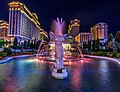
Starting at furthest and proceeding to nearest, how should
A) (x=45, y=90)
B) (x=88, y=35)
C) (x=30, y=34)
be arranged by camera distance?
1. (x=88, y=35)
2. (x=30, y=34)
3. (x=45, y=90)

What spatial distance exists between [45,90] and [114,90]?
354 cm

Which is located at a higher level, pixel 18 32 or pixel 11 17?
pixel 11 17

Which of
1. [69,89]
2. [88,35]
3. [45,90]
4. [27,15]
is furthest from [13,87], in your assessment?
[88,35]

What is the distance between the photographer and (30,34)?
177250 millimetres

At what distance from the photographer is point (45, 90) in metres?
8.18

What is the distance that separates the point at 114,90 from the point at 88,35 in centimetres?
19058

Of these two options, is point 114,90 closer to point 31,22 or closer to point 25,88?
point 25,88

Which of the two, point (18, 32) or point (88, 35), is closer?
point (18, 32)

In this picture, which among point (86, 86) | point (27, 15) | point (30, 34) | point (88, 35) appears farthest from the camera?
point (88, 35)

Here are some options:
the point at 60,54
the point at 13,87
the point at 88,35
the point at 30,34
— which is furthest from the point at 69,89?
the point at 88,35

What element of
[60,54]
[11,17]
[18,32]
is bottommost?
[60,54]

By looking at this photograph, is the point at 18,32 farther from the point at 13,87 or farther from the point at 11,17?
the point at 13,87

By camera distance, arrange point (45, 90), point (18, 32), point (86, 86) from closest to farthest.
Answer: point (45, 90)
point (86, 86)
point (18, 32)

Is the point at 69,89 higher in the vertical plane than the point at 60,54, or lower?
lower
